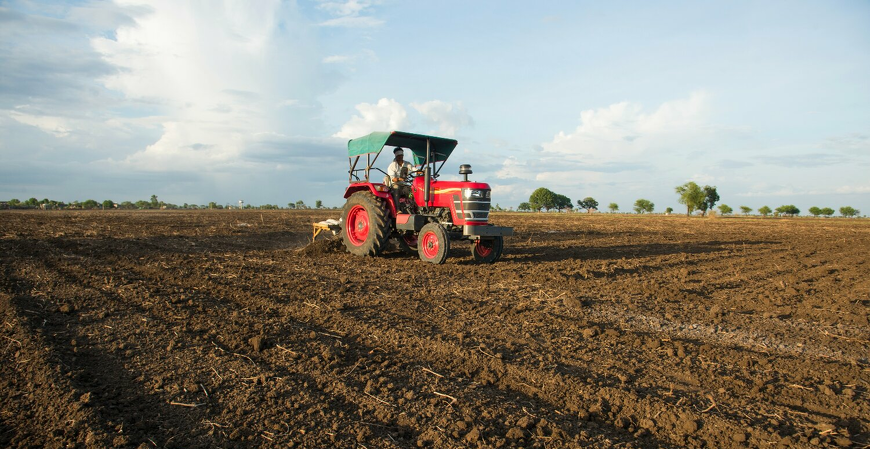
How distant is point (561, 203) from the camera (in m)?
80.6

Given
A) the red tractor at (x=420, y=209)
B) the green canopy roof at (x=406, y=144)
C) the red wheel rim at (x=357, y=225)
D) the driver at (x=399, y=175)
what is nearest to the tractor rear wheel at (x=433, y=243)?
the red tractor at (x=420, y=209)

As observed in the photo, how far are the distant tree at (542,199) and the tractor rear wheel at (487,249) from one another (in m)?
72.3

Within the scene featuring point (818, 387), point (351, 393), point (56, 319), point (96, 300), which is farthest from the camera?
point (96, 300)

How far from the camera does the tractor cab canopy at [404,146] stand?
866cm

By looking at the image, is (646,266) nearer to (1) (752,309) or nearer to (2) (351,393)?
(1) (752,309)

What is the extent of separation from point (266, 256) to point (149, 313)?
4662mm

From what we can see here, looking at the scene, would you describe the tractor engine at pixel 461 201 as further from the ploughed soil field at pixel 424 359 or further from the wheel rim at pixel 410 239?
the ploughed soil field at pixel 424 359

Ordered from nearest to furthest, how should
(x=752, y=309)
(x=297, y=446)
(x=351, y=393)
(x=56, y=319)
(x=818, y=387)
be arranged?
(x=297, y=446) → (x=351, y=393) → (x=818, y=387) → (x=56, y=319) → (x=752, y=309)

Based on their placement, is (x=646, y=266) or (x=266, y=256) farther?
(x=266, y=256)

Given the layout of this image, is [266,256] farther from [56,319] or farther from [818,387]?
[818,387]

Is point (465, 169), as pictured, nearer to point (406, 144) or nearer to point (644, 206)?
point (406, 144)

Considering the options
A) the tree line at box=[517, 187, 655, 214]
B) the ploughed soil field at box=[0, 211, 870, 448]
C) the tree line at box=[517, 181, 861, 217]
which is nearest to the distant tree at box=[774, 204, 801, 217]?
the tree line at box=[517, 181, 861, 217]

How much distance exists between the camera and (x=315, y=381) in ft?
10.1

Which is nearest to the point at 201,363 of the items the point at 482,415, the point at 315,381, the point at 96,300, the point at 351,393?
the point at 315,381
